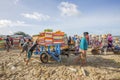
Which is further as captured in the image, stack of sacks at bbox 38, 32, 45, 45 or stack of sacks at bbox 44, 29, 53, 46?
stack of sacks at bbox 38, 32, 45, 45

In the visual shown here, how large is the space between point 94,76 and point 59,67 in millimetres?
2104

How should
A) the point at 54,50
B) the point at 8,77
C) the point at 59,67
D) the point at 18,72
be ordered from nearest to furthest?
1. the point at 8,77
2. the point at 18,72
3. the point at 59,67
4. the point at 54,50

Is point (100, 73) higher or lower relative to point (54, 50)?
lower

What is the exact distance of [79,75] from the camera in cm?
838

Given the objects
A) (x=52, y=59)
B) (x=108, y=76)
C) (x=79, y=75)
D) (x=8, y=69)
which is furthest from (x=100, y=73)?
(x=8, y=69)

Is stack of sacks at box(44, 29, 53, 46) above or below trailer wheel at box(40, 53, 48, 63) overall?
above

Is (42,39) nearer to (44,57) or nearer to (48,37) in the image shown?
(48,37)

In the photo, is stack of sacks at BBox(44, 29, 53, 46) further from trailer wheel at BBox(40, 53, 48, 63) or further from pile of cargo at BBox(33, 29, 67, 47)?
trailer wheel at BBox(40, 53, 48, 63)

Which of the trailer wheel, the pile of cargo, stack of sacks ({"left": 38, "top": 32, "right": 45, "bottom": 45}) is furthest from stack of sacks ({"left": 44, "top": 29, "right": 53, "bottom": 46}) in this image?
the trailer wheel

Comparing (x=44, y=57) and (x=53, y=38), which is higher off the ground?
(x=53, y=38)

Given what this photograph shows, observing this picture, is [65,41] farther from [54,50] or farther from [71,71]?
[71,71]

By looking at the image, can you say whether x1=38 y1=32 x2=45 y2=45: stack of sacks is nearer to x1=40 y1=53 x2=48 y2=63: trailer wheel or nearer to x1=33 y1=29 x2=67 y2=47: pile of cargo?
x1=33 y1=29 x2=67 y2=47: pile of cargo

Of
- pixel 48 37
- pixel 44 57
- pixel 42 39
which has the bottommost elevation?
pixel 44 57

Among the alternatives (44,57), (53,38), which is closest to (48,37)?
(53,38)
